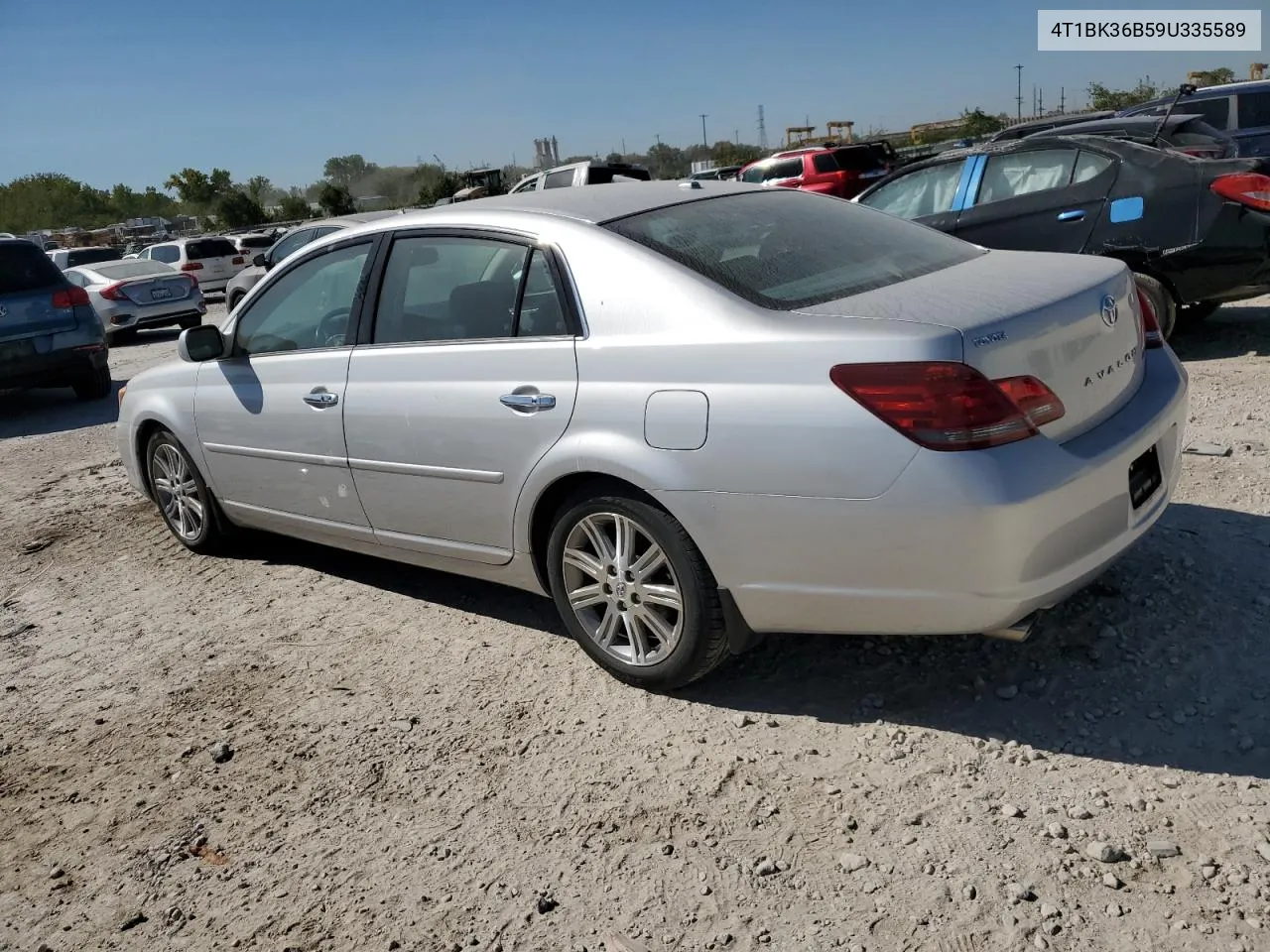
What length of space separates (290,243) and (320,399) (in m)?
10.8

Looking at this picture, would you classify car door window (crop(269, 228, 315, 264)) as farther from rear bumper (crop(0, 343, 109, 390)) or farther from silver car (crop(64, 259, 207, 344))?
rear bumper (crop(0, 343, 109, 390))

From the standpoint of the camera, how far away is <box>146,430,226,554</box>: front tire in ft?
17.5

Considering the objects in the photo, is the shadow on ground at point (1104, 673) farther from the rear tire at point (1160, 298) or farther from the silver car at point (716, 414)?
the rear tire at point (1160, 298)

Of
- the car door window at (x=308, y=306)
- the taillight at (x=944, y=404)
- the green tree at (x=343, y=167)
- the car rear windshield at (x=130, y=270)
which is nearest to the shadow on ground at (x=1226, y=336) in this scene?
the taillight at (x=944, y=404)

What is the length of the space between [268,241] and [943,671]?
26056mm

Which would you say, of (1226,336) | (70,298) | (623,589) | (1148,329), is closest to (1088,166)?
(1226,336)

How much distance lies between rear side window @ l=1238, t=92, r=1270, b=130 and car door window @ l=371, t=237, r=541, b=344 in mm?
12210

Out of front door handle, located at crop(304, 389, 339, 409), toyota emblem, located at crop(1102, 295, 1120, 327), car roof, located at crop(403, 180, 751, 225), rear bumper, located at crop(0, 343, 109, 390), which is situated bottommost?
rear bumper, located at crop(0, 343, 109, 390)

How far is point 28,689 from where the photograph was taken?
4.24 m

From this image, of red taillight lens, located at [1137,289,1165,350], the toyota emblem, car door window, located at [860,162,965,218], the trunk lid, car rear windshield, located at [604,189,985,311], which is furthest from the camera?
car door window, located at [860,162,965,218]

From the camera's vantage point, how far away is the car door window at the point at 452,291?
3.75 m

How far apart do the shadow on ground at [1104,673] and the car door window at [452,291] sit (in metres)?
1.23

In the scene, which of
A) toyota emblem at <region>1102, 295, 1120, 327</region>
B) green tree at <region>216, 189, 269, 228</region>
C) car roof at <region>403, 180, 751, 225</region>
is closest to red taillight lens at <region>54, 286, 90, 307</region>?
car roof at <region>403, 180, 751, 225</region>

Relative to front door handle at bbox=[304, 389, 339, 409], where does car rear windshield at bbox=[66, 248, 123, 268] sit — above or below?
above
